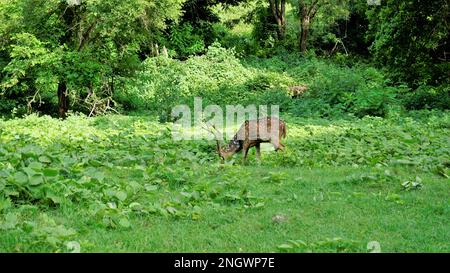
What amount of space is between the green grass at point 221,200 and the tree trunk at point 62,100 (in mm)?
8981

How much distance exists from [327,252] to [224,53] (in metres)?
21.7

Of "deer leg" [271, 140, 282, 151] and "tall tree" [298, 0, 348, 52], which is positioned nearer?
"deer leg" [271, 140, 282, 151]

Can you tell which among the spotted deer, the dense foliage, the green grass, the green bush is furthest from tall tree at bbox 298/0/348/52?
the spotted deer

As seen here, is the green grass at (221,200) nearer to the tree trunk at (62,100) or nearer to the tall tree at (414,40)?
the tree trunk at (62,100)

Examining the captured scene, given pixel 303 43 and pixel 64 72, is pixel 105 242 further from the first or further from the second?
pixel 303 43

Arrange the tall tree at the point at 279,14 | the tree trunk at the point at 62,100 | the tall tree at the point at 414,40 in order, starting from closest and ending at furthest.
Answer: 1. the tall tree at the point at 414,40
2. the tree trunk at the point at 62,100
3. the tall tree at the point at 279,14

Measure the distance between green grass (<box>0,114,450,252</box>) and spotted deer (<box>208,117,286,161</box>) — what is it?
0.96ft

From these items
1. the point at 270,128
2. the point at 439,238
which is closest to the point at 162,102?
the point at 270,128

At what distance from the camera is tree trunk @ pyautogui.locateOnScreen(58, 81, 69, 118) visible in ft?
67.9

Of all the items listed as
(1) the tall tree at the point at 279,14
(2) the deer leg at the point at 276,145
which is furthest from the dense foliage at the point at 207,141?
(1) the tall tree at the point at 279,14

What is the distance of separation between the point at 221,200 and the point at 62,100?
49.0 ft

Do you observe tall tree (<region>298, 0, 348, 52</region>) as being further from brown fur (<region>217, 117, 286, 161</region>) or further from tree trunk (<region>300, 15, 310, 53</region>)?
brown fur (<region>217, 117, 286, 161</region>)

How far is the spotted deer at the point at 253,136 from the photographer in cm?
1105

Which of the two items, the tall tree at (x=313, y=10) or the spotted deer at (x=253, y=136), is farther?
the tall tree at (x=313, y=10)
